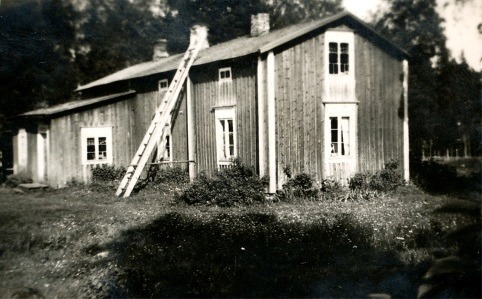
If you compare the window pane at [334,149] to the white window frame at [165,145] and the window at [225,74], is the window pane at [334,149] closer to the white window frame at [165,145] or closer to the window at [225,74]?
the window at [225,74]

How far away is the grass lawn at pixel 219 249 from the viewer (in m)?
7.00

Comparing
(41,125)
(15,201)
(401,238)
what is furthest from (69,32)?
(401,238)

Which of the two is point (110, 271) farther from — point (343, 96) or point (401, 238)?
point (343, 96)

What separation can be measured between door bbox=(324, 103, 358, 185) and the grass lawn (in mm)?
2228

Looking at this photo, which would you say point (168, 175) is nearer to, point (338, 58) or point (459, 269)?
point (338, 58)

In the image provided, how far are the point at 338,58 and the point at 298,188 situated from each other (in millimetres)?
4662

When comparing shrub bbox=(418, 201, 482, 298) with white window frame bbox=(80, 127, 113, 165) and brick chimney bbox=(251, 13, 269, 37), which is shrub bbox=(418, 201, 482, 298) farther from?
white window frame bbox=(80, 127, 113, 165)

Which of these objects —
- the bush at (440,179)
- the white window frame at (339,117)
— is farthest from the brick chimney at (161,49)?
the bush at (440,179)

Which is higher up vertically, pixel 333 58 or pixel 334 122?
pixel 333 58

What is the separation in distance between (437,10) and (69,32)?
30.0ft

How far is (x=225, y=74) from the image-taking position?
14.8 meters

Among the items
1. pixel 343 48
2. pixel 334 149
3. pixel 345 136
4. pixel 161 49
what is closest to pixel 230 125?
pixel 334 149

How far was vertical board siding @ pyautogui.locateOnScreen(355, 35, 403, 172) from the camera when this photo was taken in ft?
40.1

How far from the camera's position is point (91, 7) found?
1020 centimetres
